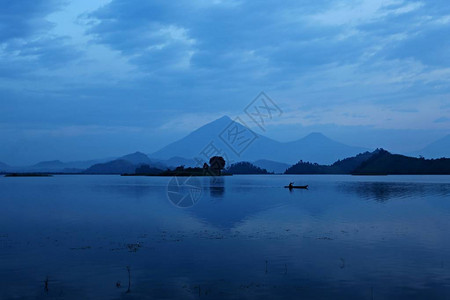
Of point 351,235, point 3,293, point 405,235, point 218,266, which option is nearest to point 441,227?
point 405,235

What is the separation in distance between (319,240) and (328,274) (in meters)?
10.6

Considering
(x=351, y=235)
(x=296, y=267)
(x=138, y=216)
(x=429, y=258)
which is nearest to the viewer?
(x=296, y=267)

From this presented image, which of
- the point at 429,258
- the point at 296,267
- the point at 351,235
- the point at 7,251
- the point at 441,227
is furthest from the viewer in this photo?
the point at 441,227

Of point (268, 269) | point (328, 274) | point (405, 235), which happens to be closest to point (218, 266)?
point (268, 269)

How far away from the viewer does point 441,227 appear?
40.5 meters

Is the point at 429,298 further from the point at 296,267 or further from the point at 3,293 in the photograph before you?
the point at 3,293

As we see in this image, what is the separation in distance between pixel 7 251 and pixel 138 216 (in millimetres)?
22822

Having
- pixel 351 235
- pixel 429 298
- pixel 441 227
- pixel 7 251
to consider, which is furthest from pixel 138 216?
pixel 429 298

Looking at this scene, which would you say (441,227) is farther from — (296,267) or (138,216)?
(138,216)

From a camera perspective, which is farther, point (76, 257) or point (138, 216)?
point (138, 216)

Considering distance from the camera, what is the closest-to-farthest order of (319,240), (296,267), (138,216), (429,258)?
(296,267), (429,258), (319,240), (138,216)

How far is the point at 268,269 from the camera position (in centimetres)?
2341

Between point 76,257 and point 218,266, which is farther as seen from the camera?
point 76,257

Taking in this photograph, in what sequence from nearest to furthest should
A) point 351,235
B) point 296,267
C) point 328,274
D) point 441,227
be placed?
point 328,274
point 296,267
point 351,235
point 441,227
